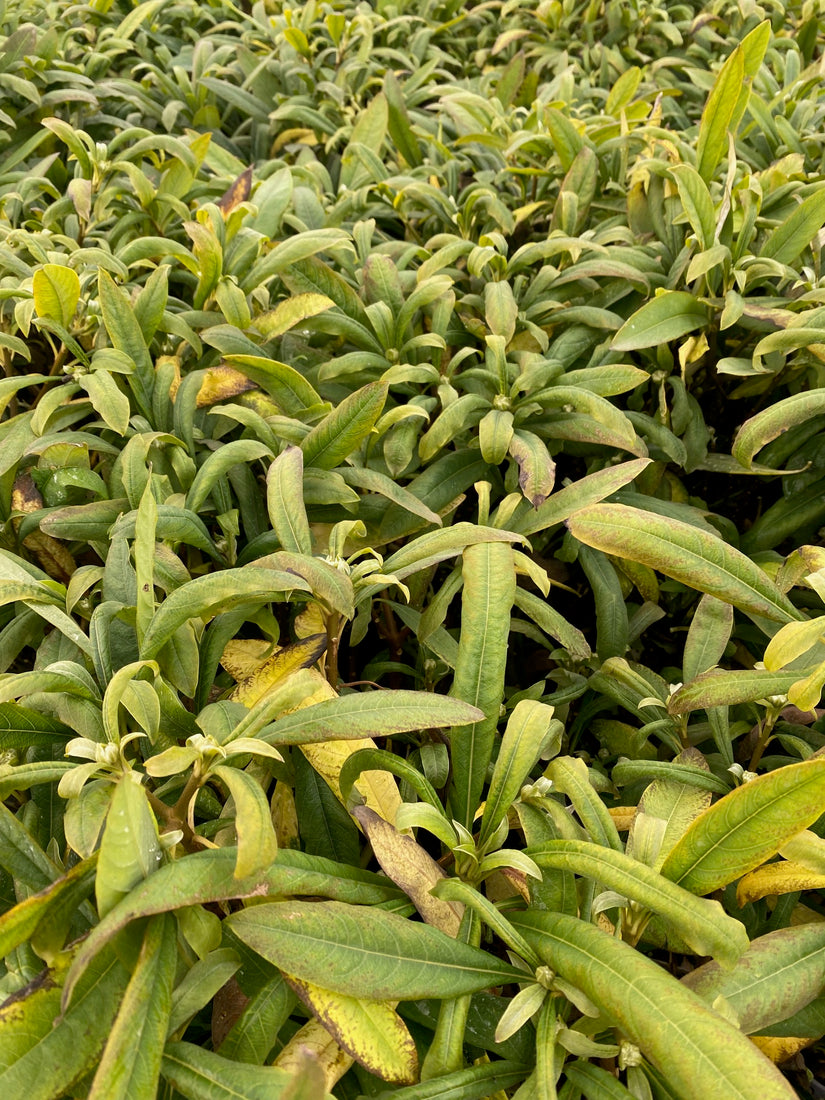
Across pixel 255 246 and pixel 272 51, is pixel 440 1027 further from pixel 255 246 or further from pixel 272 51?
pixel 272 51

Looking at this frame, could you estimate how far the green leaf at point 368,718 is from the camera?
2.82 feet

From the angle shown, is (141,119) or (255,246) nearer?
(255,246)

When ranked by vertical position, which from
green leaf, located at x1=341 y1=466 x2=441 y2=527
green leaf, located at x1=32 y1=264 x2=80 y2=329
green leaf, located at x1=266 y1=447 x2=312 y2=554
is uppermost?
green leaf, located at x1=32 y1=264 x2=80 y2=329

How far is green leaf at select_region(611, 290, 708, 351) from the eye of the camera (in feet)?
4.58

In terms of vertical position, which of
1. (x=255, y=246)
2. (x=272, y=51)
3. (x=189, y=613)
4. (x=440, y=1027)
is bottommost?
(x=440, y=1027)

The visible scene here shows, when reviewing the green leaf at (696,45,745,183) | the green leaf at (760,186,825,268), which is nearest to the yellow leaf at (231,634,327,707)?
the green leaf at (760,186,825,268)

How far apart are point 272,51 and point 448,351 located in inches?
60.1

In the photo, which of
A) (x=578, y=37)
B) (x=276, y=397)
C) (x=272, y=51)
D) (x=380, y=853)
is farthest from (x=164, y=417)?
(x=578, y=37)

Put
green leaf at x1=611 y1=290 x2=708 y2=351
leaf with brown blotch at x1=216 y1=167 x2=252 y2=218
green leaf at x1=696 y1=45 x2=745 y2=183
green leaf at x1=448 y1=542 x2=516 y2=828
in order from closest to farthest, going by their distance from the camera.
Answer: green leaf at x1=448 y1=542 x2=516 y2=828 < green leaf at x1=611 y1=290 x2=708 y2=351 < green leaf at x1=696 y1=45 x2=745 y2=183 < leaf with brown blotch at x1=216 y1=167 x2=252 y2=218

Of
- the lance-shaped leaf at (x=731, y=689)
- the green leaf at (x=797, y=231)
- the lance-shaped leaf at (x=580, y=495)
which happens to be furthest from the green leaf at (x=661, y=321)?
the lance-shaped leaf at (x=731, y=689)

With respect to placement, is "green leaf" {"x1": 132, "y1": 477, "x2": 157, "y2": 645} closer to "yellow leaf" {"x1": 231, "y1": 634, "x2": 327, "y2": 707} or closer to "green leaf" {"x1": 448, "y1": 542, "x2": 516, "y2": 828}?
"yellow leaf" {"x1": 231, "y1": 634, "x2": 327, "y2": 707}

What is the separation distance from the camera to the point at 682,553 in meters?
1.06

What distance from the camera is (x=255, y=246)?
1.53 m

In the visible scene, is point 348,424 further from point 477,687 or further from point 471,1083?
point 471,1083
